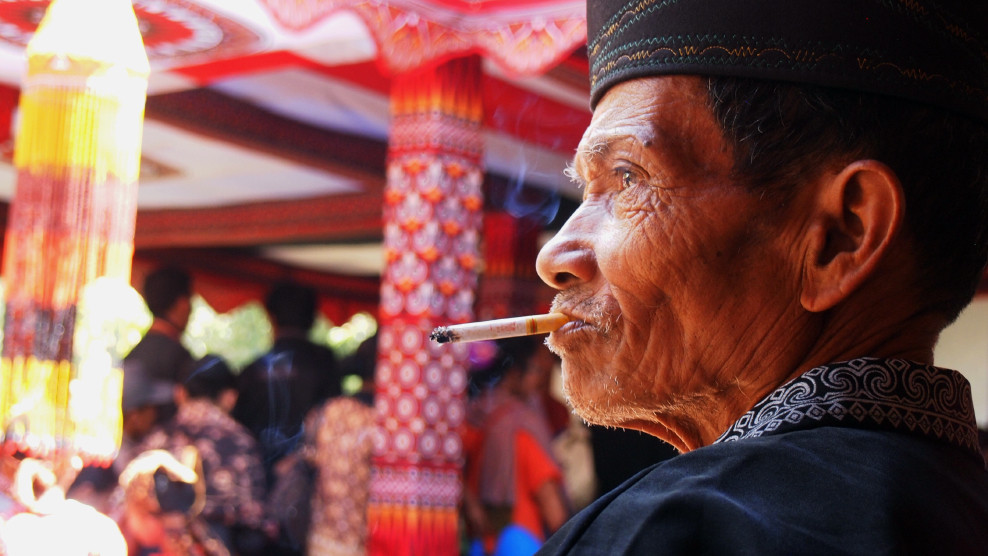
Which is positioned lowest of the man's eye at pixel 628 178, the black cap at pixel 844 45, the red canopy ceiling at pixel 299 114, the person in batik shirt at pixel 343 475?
the person in batik shirt at pixel 343 475

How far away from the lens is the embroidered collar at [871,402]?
71 centimetres

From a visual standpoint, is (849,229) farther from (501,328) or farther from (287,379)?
(287,379)

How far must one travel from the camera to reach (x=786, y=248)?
0.80 meters

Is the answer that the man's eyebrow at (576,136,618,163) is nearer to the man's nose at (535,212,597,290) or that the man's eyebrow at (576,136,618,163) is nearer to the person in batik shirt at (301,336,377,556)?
the man's nose at (535,212,597,290)

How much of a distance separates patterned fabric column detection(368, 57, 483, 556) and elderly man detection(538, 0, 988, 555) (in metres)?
3.28

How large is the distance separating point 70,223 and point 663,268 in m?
2.24

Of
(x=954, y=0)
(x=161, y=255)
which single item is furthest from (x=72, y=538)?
(x=161, y=255)

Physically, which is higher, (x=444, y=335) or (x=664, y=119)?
(x=664, y=119)

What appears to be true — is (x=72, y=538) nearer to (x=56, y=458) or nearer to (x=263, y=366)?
(x=56, y=458)

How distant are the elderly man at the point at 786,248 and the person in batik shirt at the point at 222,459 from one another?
427 centimetres

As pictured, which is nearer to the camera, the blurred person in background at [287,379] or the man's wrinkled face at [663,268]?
the man's wrinkled face at [663,268]

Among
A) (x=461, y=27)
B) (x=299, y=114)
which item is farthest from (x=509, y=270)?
(x=461, y=27)

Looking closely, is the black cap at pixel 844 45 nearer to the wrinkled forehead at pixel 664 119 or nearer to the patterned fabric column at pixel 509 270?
the wrinkled forehead at pixel 664 119

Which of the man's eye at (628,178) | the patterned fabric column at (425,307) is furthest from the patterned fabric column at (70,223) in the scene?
the man's eye at (628,178)
